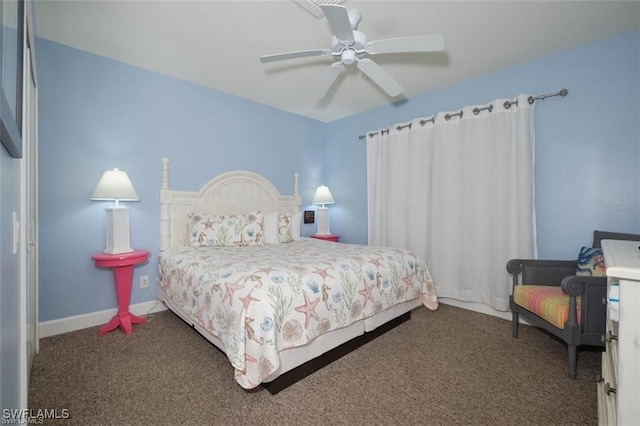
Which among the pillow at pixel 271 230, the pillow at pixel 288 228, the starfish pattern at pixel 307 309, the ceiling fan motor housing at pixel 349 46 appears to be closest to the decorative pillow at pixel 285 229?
the pillow at pixel 288 228

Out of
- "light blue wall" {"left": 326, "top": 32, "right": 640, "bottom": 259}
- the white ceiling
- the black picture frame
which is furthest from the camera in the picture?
"light blue wall" {"left": 326, "top": 32, "right": 640, "bottom": 259}

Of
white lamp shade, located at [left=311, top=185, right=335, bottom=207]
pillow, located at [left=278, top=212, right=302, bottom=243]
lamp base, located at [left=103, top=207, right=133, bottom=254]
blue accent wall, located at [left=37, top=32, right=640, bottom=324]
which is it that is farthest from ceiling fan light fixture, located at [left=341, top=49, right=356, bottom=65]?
white lamp shade, located at [left=311, top=185, right=335, bottom=207]

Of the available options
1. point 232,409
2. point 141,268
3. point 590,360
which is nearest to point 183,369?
point 232,409

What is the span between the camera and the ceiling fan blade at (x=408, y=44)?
1.72m

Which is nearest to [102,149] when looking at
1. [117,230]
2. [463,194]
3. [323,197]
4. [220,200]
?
[117,230]

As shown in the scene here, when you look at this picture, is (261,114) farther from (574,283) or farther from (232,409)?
(574,283)

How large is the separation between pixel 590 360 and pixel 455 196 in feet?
5.59

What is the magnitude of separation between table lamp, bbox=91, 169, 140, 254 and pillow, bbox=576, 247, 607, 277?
370cm

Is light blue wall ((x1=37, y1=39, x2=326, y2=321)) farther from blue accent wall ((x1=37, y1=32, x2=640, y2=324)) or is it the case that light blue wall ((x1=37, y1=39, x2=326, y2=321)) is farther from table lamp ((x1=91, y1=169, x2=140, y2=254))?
table lamp ((x1=91, y1=169, x2=140, y2=254))

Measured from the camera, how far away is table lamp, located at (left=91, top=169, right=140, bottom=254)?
2.42 metres

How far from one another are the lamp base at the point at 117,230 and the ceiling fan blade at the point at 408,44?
94.3 inches

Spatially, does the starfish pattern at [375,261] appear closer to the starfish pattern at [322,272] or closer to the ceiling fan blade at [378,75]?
the starfish pattern at [322,272]

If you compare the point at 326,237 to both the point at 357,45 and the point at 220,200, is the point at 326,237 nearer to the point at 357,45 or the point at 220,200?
the point at 220,200

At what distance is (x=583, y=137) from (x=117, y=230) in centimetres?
409
